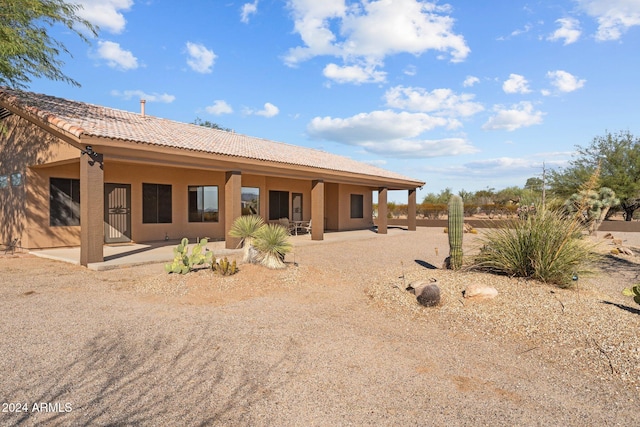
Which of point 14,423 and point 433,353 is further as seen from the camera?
point 433,353

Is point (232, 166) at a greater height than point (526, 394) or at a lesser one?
greater

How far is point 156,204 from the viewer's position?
14328 mm

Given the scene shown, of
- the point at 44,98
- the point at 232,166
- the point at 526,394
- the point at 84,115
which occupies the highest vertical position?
the point at 44,98

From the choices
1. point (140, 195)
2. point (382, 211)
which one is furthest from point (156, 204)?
point (382, 211)

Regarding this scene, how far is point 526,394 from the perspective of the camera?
3539 mm

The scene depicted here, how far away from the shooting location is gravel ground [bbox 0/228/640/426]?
126 inches

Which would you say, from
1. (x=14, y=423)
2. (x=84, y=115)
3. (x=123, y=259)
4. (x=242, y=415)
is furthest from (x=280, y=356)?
(x=84, y=115)

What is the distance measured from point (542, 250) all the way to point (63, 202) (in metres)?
13.8

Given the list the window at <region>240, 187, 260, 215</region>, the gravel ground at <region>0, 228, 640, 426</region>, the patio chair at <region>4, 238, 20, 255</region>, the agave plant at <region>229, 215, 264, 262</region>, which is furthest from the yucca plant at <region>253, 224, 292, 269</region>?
the patio chair at <region>4, 238, 20, 255</region>

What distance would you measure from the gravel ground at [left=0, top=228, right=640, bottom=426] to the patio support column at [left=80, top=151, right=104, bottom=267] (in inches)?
66.7

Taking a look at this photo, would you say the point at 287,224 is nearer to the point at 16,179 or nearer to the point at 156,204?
the point at 156,204

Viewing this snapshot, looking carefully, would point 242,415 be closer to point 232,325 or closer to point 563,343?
point 232,325

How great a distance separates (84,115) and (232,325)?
1023cm

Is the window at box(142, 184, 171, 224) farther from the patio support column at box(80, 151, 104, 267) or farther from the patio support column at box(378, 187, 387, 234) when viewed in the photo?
the patio support column at box(378, 187, 387, 234)
